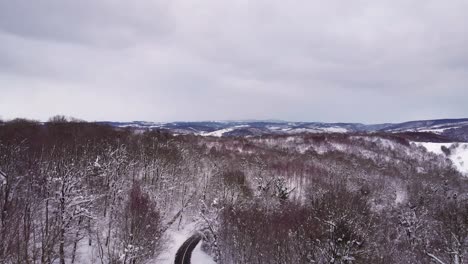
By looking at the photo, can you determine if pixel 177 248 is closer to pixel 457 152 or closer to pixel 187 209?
pixel 187 209

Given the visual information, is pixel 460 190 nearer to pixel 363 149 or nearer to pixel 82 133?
pixel 363 149

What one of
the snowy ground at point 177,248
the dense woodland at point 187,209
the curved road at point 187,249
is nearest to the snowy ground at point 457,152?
the dense woodland at point 187,209

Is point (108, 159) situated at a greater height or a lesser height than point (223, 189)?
greater

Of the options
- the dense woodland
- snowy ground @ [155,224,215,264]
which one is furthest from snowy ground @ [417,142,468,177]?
snowy ground @ [155,224,215,264]

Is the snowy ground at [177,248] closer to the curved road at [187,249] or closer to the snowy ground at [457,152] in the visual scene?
the curved road at [187,249]

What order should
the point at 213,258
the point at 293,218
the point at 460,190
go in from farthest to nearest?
the point at 460,190 < the point at 213,258 < the point at 293,218

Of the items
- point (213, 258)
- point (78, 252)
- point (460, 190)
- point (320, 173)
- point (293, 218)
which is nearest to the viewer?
point (78, 252)

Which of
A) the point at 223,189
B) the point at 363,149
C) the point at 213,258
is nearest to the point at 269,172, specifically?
the point at 223,189
